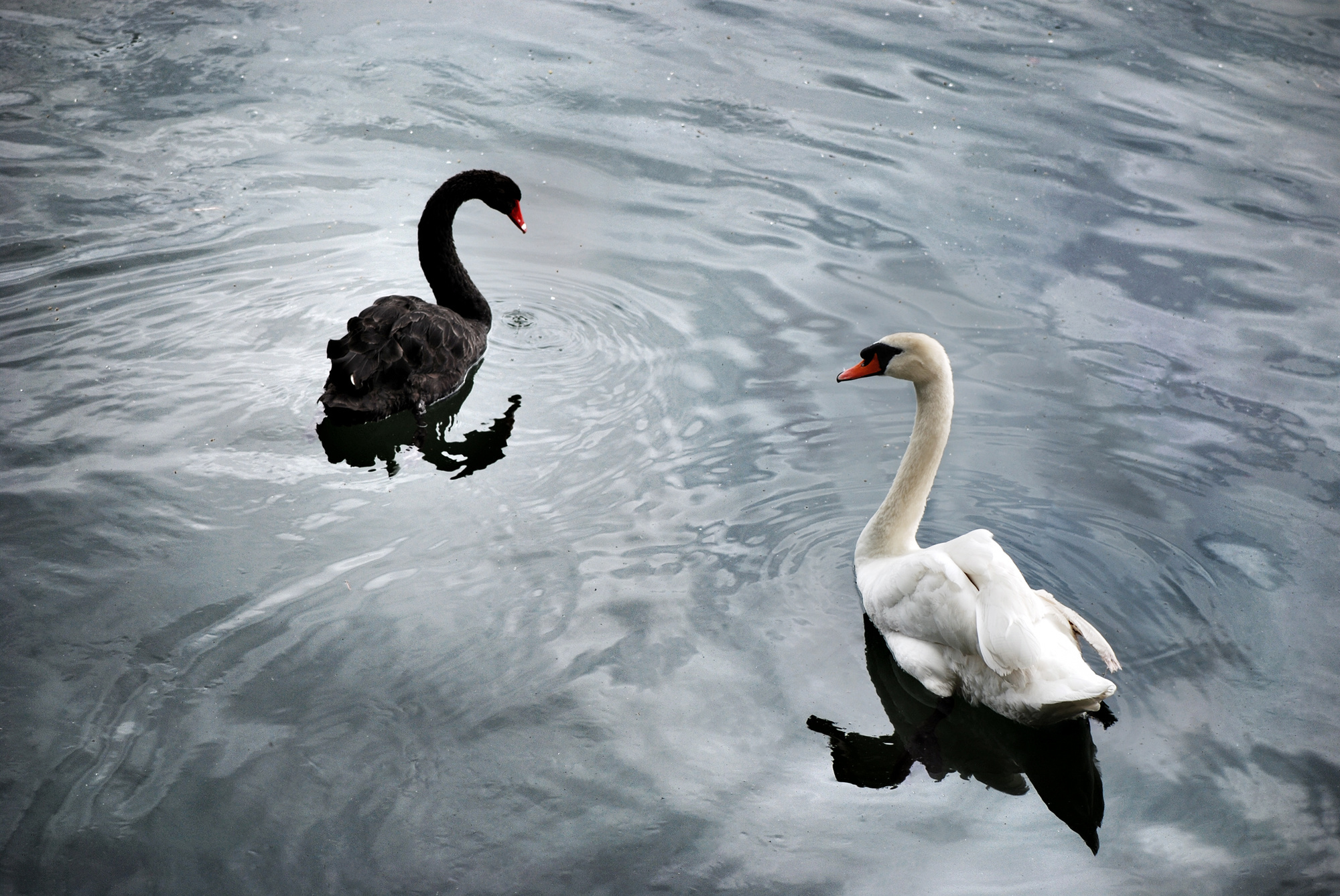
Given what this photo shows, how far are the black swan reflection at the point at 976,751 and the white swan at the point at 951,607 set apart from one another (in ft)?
0.43

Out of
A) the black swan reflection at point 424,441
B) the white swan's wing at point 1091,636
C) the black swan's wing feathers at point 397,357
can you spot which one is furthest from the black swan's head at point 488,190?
the white swan's wing at point 1091,636

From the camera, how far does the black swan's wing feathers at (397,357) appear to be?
627 centimetres

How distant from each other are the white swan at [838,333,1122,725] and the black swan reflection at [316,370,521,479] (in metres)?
2.22

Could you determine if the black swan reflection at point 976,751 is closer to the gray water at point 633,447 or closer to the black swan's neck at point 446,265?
the gray water at point 633,447

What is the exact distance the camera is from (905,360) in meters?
5.07

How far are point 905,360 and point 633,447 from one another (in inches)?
69.6

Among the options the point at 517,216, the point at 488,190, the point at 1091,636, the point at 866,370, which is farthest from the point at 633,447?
the point at 1091,636

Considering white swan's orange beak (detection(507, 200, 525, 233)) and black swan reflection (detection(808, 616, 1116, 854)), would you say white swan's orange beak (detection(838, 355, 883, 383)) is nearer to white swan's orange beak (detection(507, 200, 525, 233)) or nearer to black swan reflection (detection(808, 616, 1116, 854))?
black swan reflection (detection(808, 616, 1116, 854))

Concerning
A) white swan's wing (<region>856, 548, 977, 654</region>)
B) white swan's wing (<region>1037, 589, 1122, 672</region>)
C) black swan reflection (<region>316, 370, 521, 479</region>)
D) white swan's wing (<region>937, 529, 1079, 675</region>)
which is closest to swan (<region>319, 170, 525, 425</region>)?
black swan reflection (<region>316, 370, 521, 479</region>)

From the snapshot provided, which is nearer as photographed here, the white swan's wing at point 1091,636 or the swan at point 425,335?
the white swan's wing at point 1091,636

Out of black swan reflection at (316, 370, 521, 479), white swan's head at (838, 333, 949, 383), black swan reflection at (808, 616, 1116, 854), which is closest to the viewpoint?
black swan reflection at (808, 616, 1116, 854)

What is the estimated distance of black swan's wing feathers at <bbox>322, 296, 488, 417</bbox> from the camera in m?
6.27

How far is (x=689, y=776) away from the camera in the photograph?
429cm

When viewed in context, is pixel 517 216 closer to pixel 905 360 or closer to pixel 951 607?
pixel 905 360
